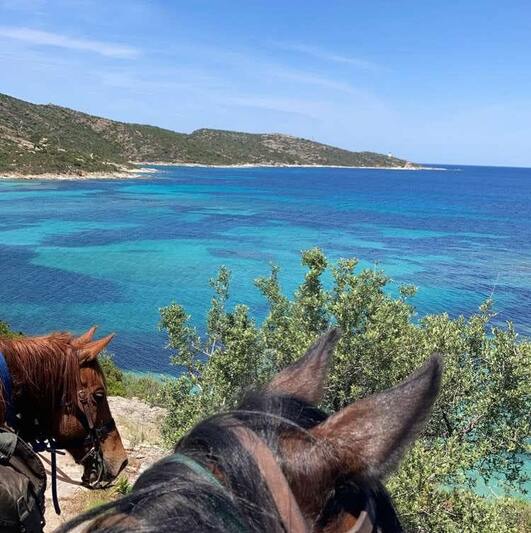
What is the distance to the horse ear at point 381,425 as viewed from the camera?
1147 millimetres

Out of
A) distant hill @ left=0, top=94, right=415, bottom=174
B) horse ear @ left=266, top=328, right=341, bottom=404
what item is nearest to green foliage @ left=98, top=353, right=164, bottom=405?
horse ear @ left=266, top=328, right=341, bottom=404

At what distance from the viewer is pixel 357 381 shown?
6.66 meters

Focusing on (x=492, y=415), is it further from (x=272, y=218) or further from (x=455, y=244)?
(x=272, y=218)

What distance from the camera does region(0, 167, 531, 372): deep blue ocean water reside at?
25906 millimetres

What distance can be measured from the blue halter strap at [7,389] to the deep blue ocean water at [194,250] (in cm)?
907

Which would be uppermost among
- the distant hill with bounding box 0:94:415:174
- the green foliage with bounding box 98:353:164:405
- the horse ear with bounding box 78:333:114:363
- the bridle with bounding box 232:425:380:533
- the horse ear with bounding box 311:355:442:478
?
the distant hill with bounding box 0:94:415:174

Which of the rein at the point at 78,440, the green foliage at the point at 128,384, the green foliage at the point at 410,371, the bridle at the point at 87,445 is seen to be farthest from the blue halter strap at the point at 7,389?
the green foliage at the point at 128,384

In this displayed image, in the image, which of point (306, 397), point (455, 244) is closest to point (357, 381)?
point (306, 397)

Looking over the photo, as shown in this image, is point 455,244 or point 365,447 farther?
point 455,244

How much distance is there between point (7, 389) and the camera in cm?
353

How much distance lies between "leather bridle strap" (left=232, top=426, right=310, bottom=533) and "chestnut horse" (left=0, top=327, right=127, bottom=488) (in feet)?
9.52

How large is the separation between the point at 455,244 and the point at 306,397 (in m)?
49.4

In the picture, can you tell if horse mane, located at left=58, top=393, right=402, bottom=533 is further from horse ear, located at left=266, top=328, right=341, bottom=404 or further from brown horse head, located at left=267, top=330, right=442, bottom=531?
horse ear, located at left=266, top=328, right=341, bottom=404

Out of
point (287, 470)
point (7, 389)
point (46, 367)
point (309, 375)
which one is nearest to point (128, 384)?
point (46, 367)
